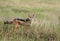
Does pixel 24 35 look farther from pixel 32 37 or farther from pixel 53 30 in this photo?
pixel 53 30

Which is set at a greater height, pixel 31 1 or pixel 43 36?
pixel 43 36

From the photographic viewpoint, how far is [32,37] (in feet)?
25.5

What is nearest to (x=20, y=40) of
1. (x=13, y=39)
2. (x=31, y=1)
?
(x=13, y=39)

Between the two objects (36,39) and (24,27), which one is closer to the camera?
(36,39)

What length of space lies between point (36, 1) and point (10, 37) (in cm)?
1314

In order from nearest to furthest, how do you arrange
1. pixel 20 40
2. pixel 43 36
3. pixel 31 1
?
1. pixel 20 40
2. pixel 43 36
3. pixel 31 1

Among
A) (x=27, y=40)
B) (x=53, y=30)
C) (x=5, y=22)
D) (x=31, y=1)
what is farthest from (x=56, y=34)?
(x=31, y=1)

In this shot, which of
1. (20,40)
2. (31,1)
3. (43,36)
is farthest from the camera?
(31,1)

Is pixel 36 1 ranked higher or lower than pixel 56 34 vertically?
lower

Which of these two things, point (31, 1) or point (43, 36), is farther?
point (31, 1)

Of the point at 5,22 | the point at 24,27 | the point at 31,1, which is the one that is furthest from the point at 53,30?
the point at 31,1

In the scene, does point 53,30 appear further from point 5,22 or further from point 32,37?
point 5,22

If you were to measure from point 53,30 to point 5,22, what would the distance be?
4.97 feet

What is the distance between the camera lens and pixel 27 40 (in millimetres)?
7543
